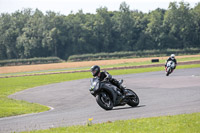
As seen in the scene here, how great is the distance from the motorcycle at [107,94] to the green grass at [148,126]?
324 cm

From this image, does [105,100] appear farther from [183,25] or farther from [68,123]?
[183,25]

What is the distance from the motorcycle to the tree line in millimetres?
103649

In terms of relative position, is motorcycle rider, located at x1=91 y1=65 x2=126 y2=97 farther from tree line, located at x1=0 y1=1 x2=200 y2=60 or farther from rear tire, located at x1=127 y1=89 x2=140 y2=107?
tree line, located at x1=0 y1=1 x2=200 y2=60

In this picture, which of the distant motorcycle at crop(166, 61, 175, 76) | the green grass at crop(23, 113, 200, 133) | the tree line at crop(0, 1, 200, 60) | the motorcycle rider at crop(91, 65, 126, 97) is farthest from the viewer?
the tree line at crop(0, 1, 200, 60)

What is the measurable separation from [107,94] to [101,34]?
Answer: 369ft

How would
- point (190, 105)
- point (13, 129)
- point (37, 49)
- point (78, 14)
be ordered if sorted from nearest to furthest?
point (13, 129) → point (190, 105) → point (37, 49) → point (78, 14)

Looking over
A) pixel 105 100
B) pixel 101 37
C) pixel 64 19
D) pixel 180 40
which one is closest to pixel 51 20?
Result: pixel 64 19

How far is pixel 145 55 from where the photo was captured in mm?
97125

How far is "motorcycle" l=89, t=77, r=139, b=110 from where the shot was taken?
13.9 m

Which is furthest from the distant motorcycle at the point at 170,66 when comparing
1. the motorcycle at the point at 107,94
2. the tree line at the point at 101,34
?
the tree line at the point at 101,34

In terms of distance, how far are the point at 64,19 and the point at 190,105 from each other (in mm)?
118744

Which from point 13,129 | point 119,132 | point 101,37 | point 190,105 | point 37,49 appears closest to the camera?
point 119,132

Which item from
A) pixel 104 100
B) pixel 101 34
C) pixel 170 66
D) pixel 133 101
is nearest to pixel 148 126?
pixel 104 100

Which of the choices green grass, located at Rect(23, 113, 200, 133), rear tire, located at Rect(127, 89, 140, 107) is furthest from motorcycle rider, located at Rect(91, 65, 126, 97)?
green grass, located at Rect(23, 113, 200, 133)
